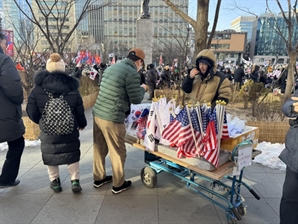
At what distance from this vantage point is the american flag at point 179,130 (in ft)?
7.76

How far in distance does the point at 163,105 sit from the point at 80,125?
1.12 m

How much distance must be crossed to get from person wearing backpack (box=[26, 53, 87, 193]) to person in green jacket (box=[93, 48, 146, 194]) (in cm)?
32

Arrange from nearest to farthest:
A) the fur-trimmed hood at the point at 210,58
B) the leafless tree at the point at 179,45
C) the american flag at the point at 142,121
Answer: the fur-trimmed hood at the point at 210,58 → the american flag at the point at 142,121 → the leafless tree at the point at 179,45

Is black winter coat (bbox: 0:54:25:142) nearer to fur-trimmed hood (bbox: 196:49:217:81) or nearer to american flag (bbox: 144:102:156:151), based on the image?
american flag (bbox: 144:102:156:151)

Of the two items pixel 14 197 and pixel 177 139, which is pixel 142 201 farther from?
pixel 14 197

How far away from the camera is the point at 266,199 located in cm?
292

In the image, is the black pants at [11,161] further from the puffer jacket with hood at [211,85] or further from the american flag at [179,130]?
the puffer jacket with hood at [211,85]

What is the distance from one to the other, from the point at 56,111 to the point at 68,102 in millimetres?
175

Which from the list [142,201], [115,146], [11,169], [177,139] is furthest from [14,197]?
[177,139]

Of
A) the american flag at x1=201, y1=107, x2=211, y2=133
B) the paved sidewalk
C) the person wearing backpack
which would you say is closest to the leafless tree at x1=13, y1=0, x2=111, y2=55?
the person wearing backpack

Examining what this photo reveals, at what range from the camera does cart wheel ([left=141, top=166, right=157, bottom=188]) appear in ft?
10.1

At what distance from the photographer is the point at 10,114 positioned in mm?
2771

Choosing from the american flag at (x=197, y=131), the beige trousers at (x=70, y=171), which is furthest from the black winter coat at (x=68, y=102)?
the american flag at (x=197, y=131)

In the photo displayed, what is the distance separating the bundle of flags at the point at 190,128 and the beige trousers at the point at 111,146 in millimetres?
368
